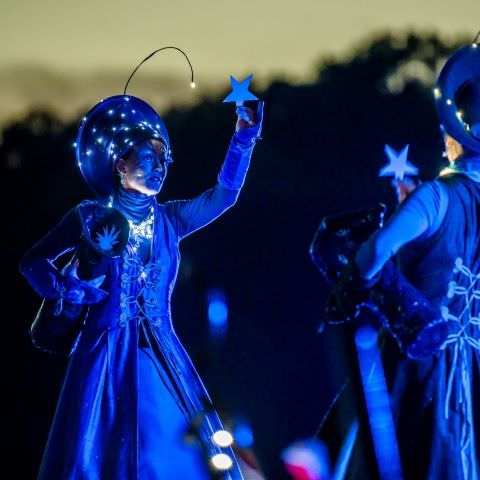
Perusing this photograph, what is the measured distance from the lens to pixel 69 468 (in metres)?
4.03

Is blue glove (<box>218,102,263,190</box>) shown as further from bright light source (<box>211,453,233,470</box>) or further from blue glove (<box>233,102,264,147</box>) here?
bright light source (<box>211,453,233,470</box>)

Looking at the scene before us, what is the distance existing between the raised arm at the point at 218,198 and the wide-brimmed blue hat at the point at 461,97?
94cm

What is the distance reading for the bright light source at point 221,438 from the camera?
4.27 metres

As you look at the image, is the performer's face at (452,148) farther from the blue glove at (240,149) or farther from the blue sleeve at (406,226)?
the blue glove at (240,149)

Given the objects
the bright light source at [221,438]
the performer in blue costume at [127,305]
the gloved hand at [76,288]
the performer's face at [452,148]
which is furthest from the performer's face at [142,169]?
the performer's face at [452,148]

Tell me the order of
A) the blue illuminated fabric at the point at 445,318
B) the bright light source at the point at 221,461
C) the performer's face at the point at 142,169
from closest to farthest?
the blue illuminated fabric at the point at 445,318 → the bright light source at the point at 221,461 → the performer's face at the point at 142,169

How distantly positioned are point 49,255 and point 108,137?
60 cm

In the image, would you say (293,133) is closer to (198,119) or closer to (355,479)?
(198,119)

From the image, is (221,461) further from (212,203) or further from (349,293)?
(212,203)

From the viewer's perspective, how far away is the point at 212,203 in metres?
4.75

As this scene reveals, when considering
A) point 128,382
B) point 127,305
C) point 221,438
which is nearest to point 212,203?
point 127,305

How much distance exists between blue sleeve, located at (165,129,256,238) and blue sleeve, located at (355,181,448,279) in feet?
3.41

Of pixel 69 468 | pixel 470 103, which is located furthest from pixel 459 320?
pixel 69 468

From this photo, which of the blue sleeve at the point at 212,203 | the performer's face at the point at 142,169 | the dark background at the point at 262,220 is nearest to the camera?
the performer's face at the point at 142,169
